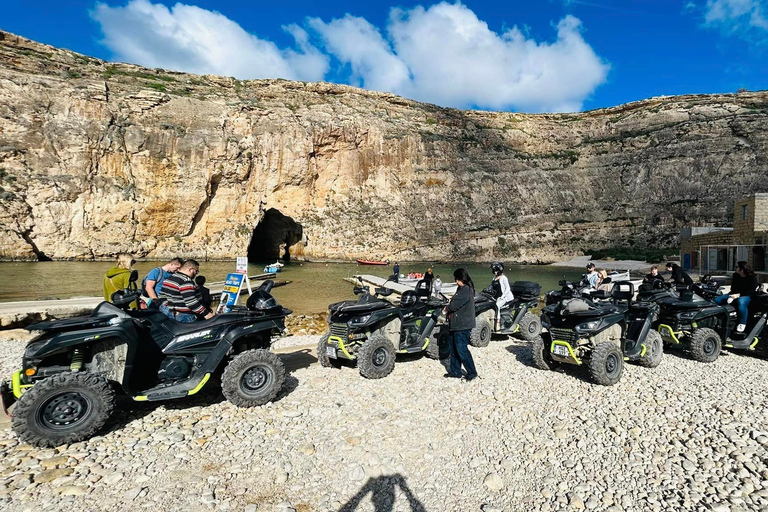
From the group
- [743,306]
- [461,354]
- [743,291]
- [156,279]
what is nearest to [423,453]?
[461,354]

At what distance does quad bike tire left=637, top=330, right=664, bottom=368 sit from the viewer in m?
6.61

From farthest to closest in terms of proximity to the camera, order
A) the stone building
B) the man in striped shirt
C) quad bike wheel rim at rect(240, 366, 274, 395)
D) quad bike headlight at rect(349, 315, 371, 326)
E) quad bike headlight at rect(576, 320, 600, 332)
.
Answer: the stone building < quad bike headlight at rect(349, 315, 371, 326) < quad bike headlight at rect(576, 320, 600, 332) < the man in striped shirt < quad bike wheel rim at rect(240, 366, 274, 395)

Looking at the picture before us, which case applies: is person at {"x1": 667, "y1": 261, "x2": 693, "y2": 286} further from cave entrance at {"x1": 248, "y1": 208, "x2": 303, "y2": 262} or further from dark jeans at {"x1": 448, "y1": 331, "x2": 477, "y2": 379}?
cave entrance at {"x1": 248, "y1": 208, "x2": 303, "y2": 262}

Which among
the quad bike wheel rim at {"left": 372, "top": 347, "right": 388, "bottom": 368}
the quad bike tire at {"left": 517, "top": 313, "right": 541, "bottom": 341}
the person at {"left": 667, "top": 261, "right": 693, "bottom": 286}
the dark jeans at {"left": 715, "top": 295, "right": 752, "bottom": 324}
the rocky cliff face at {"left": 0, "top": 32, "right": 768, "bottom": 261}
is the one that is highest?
the rocky cliff face at {"left": 0, "top": 32, "right": 768, "bottom": 261}

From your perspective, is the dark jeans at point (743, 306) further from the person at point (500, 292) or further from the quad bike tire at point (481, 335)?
the quad bike tire at point (481, 335)


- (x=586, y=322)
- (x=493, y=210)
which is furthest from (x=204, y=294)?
(x=493, y=210)

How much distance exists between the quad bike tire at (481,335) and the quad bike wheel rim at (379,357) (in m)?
2.83

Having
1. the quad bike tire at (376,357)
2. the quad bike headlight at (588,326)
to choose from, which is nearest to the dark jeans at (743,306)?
the quad bike headlight at (588,326)

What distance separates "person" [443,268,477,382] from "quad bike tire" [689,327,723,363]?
425 centimetres

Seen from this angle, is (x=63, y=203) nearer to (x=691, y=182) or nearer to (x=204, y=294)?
(x=204, y=294)

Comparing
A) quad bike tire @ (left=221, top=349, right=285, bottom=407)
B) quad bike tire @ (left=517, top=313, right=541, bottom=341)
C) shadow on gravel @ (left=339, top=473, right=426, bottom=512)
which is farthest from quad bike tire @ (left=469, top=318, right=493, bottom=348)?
shadow on gravel @ (left=339, top=473, right=426, bottom=512)

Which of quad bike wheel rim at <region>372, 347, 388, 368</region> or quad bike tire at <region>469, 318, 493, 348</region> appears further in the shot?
quad bike tire at <region>469, 318, 493, 348</region>

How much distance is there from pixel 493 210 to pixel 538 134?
1899cm

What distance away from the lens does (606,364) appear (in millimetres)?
5711
